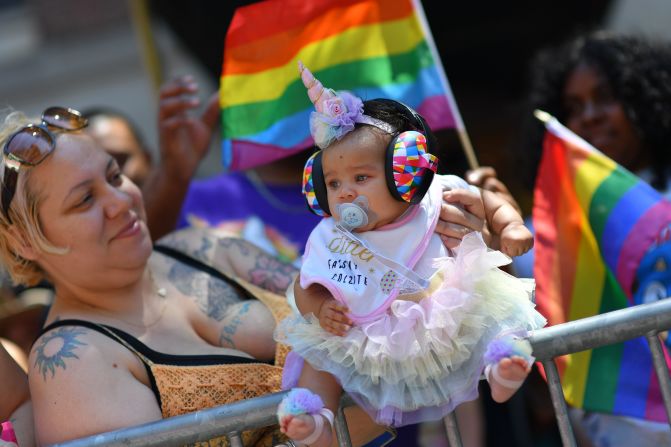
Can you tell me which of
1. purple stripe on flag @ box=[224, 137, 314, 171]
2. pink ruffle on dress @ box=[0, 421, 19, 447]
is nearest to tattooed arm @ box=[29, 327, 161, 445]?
pink ruffle on dress @ box=[0, 421, 19, 447]

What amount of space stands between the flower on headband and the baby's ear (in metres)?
1.02

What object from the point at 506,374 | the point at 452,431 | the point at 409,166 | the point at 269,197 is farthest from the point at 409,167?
the point at 269,197

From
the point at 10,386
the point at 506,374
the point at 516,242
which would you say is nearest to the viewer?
the point at 506,374

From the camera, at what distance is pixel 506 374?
208 cm

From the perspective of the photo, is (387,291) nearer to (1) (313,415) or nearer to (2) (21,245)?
(1) (313,415)

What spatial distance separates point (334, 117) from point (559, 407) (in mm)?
918

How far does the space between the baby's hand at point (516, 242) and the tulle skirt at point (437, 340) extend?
8 centimetres

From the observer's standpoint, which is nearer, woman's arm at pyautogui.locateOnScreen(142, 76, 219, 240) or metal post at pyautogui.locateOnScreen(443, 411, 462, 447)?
metal post at pyautogui.locateOnScreen(443, 411, 462, 447)

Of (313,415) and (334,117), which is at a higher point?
(334,117)

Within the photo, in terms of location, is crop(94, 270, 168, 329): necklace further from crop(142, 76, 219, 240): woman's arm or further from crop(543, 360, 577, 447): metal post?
crop(543, 360, 577, 447): metal post

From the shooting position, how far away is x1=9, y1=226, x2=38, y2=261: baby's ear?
2.72m

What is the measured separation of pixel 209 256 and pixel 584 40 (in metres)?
2.14

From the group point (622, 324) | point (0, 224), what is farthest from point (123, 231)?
point (622, 324)

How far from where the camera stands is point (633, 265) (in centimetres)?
305
